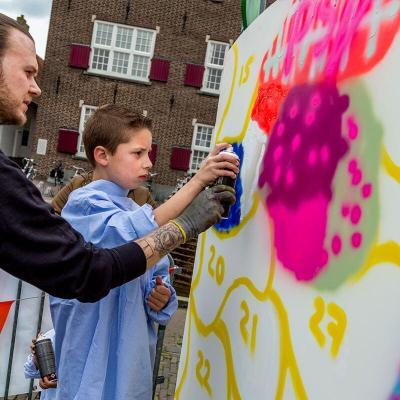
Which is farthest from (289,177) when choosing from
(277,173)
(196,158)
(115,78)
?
(115,78)

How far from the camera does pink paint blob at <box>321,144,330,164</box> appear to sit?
3.61ft

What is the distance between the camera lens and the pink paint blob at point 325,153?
110cm

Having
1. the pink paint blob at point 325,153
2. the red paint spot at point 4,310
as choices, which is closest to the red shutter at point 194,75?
the red paint spot at point 4,310

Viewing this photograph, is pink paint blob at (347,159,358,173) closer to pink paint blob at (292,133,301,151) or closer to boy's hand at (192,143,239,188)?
pink paint blob at (292,133,301,151)

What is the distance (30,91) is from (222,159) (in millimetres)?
564

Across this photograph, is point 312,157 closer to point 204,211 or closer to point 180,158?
point 204,211

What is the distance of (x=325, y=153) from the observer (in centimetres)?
111

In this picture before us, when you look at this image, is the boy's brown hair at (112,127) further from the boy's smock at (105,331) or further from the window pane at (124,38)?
the window pane at (124,38)

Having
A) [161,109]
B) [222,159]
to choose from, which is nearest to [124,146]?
[222,159]

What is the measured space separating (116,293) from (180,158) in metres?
15.6

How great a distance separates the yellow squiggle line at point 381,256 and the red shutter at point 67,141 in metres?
16.7

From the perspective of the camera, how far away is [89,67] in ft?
56.7

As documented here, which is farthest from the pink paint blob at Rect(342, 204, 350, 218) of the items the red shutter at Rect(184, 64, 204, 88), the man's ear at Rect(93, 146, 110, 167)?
the red shutter at Rect(184, 64, 204, 88)

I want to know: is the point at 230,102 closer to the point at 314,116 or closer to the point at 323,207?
the point at 314,116
